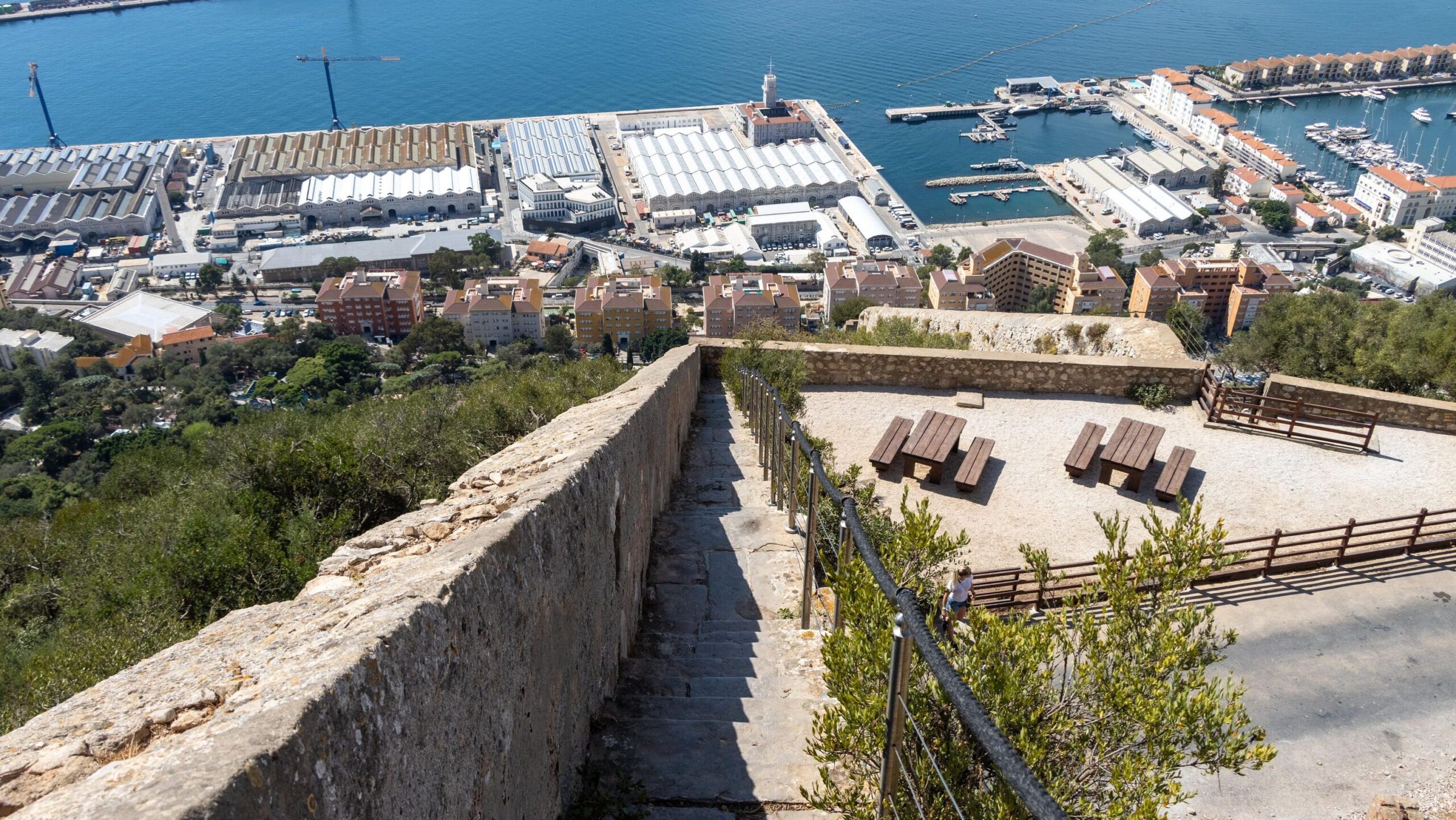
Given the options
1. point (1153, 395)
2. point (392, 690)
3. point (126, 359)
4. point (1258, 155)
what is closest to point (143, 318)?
point (126, 359)

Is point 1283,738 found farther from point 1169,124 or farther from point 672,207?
point 1169,124

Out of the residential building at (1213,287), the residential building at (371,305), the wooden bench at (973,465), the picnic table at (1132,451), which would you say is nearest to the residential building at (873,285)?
the residential building at (1213,287)

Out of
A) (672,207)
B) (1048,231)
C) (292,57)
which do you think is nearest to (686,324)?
(672,207)

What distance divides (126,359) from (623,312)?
22.7 meters

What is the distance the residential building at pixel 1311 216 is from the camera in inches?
2130

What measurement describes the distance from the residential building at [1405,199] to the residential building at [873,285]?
2971 cm

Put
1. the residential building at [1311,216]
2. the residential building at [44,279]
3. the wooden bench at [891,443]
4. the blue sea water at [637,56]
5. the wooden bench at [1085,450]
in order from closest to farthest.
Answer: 1. the wooden bench at [1085,450]
2. the wooden bench at [891,443]
3. the residential building at [44,279]
4. the residential building at [1311,216]
5. the blue sea water at [637,56]

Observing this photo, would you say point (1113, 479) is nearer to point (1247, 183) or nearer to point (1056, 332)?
point (1056, 332)

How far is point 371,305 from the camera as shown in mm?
46906

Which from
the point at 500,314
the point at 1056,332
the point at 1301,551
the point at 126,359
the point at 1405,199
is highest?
the point at 1301,551

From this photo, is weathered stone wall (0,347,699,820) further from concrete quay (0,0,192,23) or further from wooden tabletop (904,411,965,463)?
concrete quay (0,0,192,23)

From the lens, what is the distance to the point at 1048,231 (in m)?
53.0

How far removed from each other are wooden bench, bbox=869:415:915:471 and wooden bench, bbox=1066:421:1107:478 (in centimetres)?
131

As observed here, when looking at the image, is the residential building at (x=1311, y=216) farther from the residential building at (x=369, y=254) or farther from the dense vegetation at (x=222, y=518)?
the dense vegetation at (x=222, y=518)
